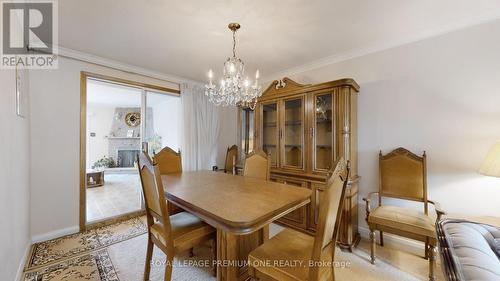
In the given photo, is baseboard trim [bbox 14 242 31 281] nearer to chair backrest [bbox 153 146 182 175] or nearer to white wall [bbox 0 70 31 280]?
white wall [bbox 0 70 31 280]

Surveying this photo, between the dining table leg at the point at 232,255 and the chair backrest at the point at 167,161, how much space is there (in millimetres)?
1456

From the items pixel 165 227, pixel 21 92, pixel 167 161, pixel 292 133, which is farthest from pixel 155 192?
pixel 292 133

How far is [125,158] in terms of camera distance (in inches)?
171

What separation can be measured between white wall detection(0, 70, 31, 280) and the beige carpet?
8.0 inches

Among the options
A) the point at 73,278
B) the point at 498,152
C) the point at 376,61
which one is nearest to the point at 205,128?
the point at 73,278

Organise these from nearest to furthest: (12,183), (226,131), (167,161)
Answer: (12,183) → (167,161) → (226,131)

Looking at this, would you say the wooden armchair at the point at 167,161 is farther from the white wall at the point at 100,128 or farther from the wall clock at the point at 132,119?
the white wall at the point at 100,128

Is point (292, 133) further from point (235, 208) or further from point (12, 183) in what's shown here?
point (12, 183)

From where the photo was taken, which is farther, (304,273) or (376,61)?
(376,61)

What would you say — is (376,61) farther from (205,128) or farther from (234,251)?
(205,128)

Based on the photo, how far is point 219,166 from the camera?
423 cm

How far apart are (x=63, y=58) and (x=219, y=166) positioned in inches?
115

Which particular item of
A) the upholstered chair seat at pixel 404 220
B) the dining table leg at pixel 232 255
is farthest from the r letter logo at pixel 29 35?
the upholstered chair seat at pixel 404 220

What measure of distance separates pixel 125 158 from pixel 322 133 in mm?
4165
